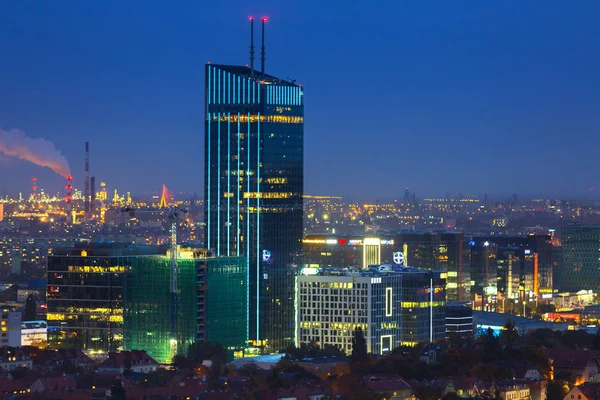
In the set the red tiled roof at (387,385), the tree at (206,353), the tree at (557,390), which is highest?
the tree at (206,353)

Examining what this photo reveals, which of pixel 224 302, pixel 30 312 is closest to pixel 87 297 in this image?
pixel 224 302

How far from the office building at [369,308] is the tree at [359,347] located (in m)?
7.45

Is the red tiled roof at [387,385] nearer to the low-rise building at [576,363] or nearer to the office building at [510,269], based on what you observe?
the low-rise building at [576,363]

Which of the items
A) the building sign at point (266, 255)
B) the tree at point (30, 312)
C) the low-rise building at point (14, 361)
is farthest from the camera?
the tree at point (30, 312)

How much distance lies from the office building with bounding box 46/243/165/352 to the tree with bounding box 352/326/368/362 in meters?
14.4

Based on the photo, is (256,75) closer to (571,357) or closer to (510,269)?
(571,357)

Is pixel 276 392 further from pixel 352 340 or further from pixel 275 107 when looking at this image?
pixel 275 107

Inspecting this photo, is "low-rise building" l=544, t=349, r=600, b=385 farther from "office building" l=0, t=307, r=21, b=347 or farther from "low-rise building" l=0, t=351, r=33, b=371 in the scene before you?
"office building" l=0, t=307, r=21, b=347

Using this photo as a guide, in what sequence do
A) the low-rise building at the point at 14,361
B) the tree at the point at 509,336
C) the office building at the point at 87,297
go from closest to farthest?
the low-rise building at the point at 14,361, the tree at the point at 509,336, the office building at the point at 87,297

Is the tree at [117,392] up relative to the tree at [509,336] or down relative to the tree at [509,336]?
down

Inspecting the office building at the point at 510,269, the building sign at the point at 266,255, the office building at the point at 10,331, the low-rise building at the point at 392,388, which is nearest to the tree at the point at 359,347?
the low-rise building at the point at 392,388

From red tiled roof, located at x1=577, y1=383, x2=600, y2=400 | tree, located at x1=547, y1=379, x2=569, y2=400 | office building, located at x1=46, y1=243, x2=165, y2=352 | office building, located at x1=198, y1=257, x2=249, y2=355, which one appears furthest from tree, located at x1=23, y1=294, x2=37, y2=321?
red tiled roof, located at x1=577, y1=383, x2=600, y2=400

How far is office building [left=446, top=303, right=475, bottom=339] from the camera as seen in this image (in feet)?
418

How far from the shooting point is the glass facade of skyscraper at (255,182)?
4744 inches
